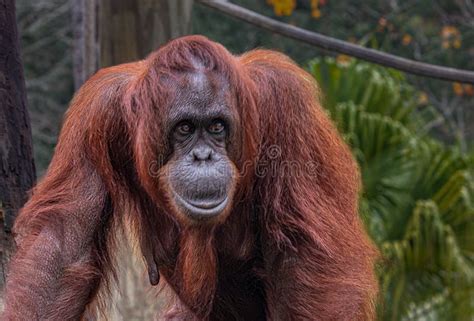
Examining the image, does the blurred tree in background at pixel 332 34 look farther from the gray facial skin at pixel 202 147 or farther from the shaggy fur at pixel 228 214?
the gray facial skin at pixel 202 147

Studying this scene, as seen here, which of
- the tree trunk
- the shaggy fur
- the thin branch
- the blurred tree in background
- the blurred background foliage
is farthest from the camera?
the blurred tree in background

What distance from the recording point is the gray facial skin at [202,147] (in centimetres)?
333

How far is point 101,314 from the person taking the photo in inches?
154

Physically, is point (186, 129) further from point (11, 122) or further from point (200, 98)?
point (11, 122)

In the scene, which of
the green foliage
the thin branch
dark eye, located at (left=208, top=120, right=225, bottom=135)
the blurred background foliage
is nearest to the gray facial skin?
dark eye, located at (left=208, top=120, right=225, bottom=135)

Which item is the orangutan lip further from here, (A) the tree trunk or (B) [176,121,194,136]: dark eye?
(A) the tree trunk

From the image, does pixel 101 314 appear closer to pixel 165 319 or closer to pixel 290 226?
Result: pixel 165 319

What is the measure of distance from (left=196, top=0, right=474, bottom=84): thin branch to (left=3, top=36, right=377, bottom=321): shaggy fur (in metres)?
1.20

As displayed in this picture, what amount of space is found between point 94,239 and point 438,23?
437 inches

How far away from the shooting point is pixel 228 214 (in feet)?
11.6

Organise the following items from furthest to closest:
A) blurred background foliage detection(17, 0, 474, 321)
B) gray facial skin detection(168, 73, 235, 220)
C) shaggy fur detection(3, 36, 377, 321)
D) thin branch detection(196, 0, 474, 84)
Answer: blurred background foliage detection(17, 0, 474, 321)
thin branch detection(196, 0, 474, 84)
shaggy fur detection(3, 36, 377, 321)
gray facial skin detection(168, 73, 235, 220)

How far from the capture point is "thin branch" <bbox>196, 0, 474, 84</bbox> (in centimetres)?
474

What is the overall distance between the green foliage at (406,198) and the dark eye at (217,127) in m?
3.23

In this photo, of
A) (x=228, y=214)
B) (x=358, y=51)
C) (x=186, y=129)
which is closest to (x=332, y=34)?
(x=358, y=51)
